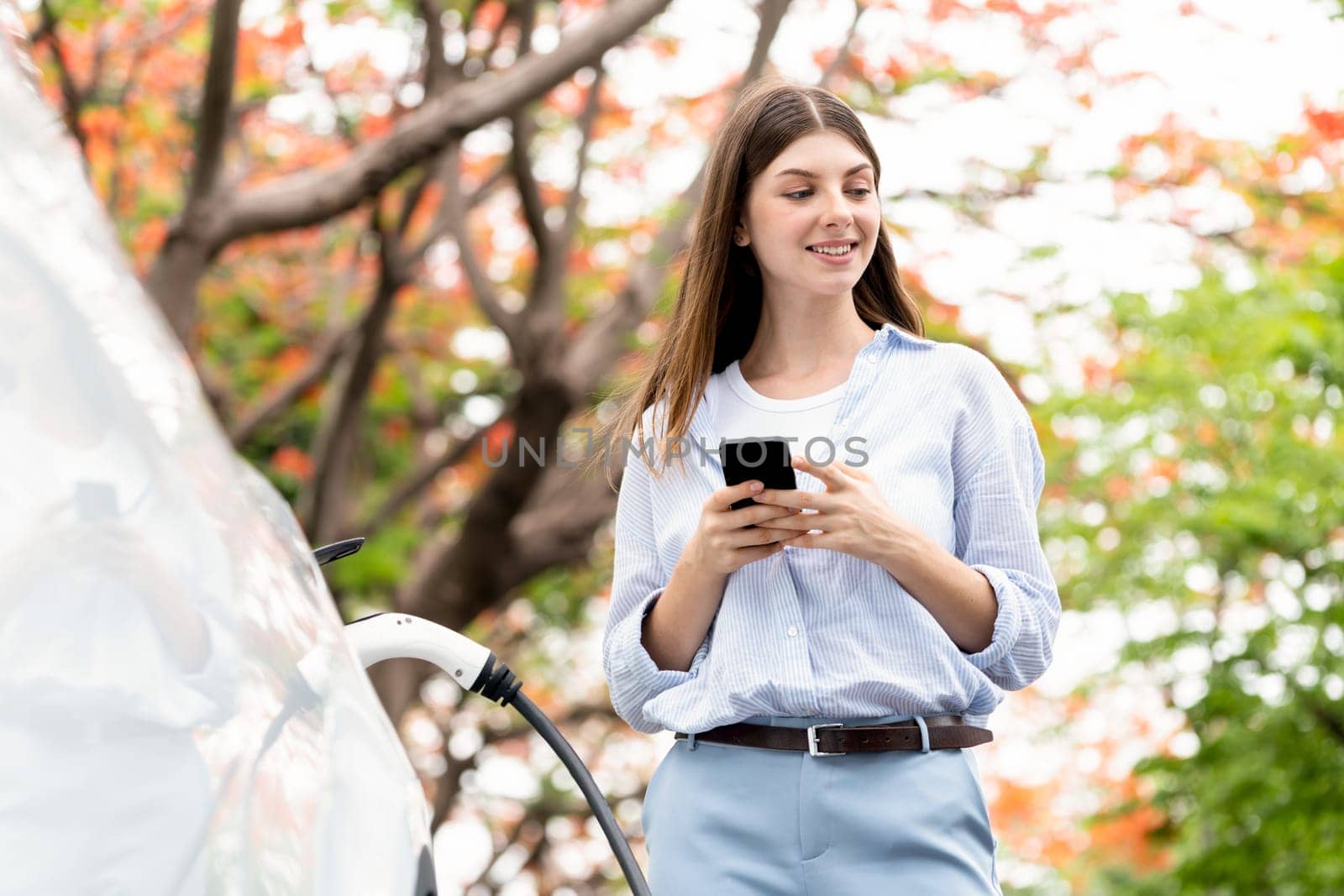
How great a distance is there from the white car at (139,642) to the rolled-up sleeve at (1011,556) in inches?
34.8

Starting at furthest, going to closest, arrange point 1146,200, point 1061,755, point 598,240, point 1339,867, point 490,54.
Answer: point 1061,755, point 598,240, point 1146,200, point 490,54, point 1339,867

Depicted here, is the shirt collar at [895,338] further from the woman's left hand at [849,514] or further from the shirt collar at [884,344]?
the woman's left hand at [849,514]

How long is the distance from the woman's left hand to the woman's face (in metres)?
0.33

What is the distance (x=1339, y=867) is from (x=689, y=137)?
5.63 meters

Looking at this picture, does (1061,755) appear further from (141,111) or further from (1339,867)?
(141,111)

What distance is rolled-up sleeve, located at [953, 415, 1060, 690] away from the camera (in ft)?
5.64

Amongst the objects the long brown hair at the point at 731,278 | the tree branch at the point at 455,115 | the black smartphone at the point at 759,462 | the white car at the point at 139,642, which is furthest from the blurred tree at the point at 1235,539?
the white car at the point at 139,642

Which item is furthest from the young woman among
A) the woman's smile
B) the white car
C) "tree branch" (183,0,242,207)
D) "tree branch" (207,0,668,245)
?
"tree branch" (183,0,242,207)

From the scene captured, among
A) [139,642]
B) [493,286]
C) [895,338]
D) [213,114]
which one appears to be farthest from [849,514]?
[493,286]

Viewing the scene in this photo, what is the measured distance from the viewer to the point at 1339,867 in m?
5.85

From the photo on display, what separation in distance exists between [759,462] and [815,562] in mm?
211

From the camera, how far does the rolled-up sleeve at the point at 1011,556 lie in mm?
1720

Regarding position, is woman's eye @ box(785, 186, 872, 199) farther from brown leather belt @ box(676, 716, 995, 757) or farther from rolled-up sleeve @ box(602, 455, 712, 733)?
brown leather belt @ box(676, 716, 995, 757)

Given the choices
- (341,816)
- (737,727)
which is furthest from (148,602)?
(737,727)
